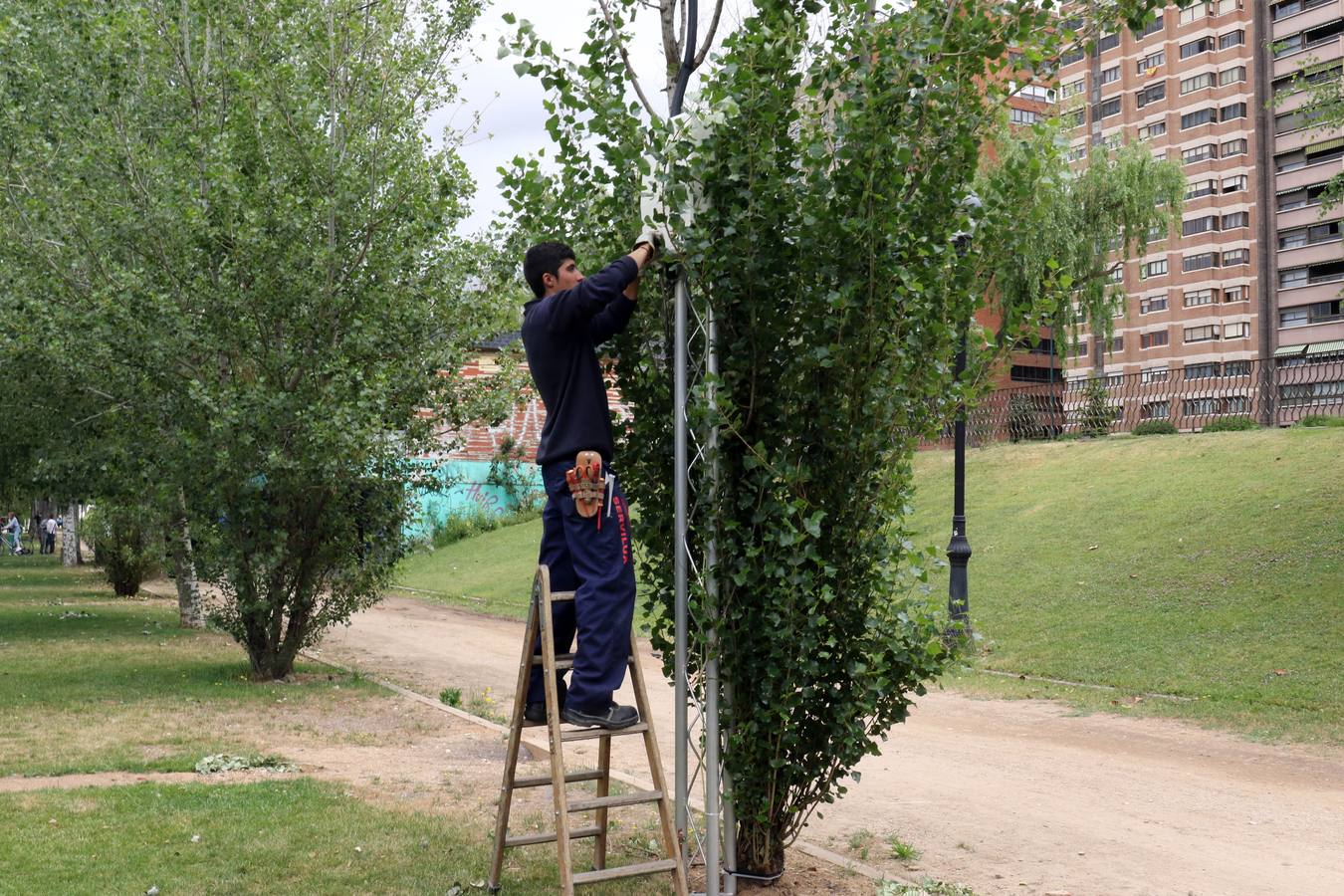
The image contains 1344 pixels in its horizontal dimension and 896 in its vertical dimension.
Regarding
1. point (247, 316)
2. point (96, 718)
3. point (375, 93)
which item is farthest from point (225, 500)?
point (375, 93)

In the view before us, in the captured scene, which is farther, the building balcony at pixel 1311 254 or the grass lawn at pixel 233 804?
the building balcony at pixel 1311 254

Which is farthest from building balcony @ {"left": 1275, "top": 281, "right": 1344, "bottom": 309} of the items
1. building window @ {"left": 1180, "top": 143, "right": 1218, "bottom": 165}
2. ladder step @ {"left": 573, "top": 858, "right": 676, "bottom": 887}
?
ladder step @ {"left": 573, "top": 858, "right": 676, "bottom": 887}

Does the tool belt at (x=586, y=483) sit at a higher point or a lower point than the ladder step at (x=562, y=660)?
higher

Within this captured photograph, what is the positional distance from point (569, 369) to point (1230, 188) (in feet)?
224

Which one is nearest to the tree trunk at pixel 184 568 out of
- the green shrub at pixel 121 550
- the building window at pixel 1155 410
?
the green shrub at pixel 121 550

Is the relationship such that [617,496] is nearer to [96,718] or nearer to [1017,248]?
[1017,248]

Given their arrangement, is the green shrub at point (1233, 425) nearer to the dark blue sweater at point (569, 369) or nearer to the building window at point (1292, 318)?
the dark blue sweater at point (569, 369)

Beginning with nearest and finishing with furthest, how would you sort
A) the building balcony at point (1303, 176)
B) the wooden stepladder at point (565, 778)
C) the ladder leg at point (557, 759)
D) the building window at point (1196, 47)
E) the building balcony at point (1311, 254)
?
the ladder leg at point (557, 759) < the wooden stepladder at point (565, 778) < the building balcony at point (1311, 254) < the building balcony at point (1303, 176) < the building window at point (1196, 47)

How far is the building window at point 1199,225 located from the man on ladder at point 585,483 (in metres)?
67.3

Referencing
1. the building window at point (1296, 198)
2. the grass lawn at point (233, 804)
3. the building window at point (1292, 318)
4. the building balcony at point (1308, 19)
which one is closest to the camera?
the grass lawn at point (233, 804)

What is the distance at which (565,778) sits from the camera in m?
5.20

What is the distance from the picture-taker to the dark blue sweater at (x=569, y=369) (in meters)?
5.10

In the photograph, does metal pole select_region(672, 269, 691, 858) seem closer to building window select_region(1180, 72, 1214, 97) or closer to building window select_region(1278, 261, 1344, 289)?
building window select_region(1278, 261, 1344, 289)

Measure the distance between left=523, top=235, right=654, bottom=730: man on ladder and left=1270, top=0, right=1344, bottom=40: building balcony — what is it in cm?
6307
